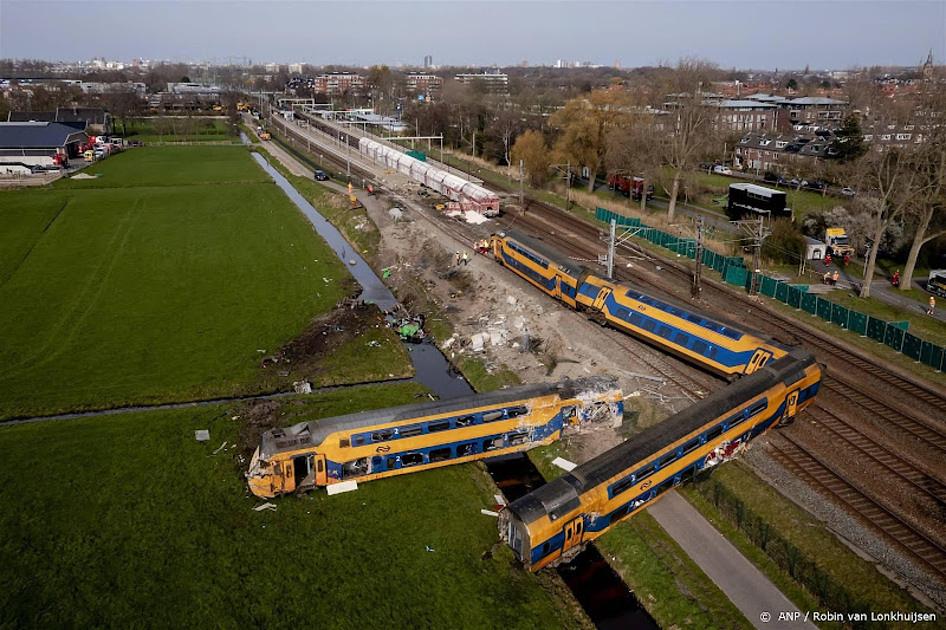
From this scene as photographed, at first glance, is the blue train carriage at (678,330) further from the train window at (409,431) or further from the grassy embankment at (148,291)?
the train window at (409,431)

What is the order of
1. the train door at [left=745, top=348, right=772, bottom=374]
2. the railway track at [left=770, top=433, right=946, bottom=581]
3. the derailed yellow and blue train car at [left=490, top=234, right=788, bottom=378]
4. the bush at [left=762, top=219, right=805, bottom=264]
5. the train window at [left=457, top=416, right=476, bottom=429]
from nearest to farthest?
the railway track at [left=770, top=433, right=946, bottom=581], the train window at [left=457, top=416, right=476, bottom=429], the train door at [left=745, top=348, right=772, bottom=374], the derailed yellow and blue train car at [left=490, top=234, right=788, bottom=378], the bush at [left=762, top=219, right=805, bottom=264]

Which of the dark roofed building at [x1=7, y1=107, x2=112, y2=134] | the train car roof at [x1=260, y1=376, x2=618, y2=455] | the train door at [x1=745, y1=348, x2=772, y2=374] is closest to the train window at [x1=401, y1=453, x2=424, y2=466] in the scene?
the train car roof at [x1=260, y1=376, x2=618, y2=455]

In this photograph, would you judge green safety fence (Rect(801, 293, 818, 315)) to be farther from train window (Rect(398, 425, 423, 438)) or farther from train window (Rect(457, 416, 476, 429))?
train window (Rect(398, 425, 423, 438))

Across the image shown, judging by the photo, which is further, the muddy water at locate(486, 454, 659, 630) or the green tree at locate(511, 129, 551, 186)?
the green tree at locate(511, 129, 551, 186)

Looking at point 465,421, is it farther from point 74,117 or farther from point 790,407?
point 74,117

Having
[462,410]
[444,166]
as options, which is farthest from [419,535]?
[444,166]

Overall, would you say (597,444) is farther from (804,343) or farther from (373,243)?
(373,243)
